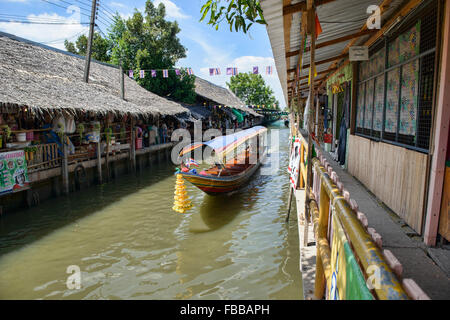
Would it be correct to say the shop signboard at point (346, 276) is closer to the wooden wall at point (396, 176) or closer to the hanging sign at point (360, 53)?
the wooden wall at point (396, 176)

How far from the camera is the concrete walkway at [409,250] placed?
117 inches

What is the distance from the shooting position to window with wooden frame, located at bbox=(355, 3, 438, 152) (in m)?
4.23

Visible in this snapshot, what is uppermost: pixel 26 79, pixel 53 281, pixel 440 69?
pixel 26 79

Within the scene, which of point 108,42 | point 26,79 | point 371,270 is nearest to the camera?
point 371,270

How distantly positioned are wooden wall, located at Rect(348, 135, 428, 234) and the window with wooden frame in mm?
186

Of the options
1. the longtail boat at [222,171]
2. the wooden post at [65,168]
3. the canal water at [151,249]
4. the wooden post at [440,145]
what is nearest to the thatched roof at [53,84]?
the wooden post at [65,168]

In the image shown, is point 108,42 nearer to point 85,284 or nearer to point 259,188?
point 259,188

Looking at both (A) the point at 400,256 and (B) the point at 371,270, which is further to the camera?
(A) the point at 400,256

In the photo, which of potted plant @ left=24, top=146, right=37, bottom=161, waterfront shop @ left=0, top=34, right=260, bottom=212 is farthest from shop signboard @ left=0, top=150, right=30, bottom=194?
potted plant @ left=24, top=146, right=37, bottom=161

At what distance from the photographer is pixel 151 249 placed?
23.6 feet

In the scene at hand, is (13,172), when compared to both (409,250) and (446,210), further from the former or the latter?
(446,210)

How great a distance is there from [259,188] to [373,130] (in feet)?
21.6

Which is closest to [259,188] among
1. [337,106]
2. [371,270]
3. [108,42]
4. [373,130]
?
[337,106]

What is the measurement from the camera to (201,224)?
8773 millimetres
